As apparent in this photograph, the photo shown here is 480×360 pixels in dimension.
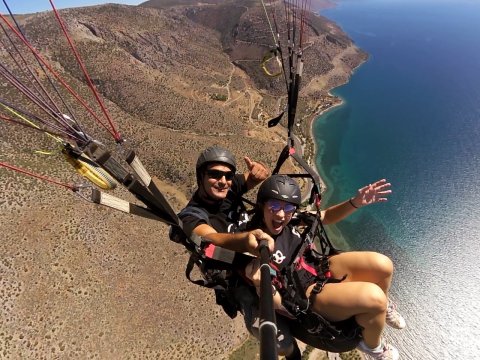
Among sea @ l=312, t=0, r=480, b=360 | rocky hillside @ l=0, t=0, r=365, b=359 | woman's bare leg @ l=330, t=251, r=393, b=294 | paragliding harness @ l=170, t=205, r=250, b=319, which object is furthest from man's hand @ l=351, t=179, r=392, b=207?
sea @ l=312, t=0, r=480, b=360

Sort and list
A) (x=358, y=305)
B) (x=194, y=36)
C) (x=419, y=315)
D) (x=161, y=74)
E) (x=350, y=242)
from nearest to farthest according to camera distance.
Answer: (x=358, y=305)
(x=419, y=315)
(x=350, y=242)
(x=161, y=74)
(x=194, y=36)

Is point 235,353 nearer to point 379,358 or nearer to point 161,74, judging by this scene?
point 379,358

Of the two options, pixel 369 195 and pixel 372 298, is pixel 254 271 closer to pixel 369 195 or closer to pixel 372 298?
pixel 372 298

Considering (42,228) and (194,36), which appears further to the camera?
(194,36)

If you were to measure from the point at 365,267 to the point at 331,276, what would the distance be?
714 mm

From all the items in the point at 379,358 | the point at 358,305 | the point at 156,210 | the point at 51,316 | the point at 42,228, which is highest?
the point at 156,210

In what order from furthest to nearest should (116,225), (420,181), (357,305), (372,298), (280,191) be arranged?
(420,181) → (116,225) → (280,191) → (357,305) → (372,298)

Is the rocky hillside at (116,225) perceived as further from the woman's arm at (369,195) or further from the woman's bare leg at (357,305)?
the woman's arm at (369,195)

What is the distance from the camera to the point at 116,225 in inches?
1328

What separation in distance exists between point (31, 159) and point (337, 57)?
102m

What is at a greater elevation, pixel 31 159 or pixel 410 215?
pixel 31 159

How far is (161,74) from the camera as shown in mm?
77250

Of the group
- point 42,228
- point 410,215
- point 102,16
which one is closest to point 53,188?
point 42,228

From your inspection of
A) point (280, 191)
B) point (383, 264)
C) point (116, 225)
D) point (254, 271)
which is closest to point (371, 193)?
point (383, 264)
